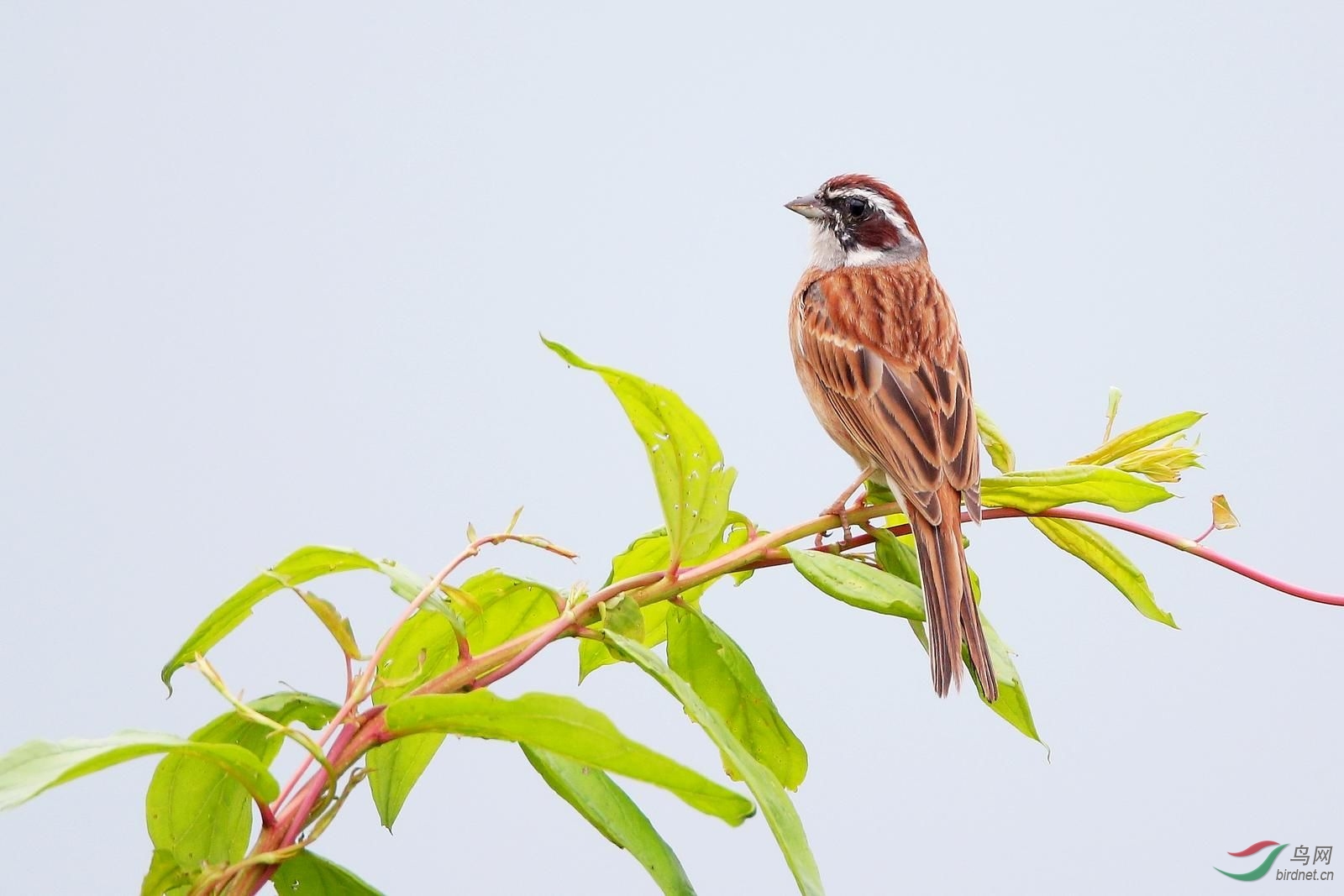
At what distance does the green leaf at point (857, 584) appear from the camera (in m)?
1.45

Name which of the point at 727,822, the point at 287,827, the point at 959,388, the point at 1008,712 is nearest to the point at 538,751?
the point at 287,827

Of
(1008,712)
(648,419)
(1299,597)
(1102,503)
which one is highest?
(648,419)

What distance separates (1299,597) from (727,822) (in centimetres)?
84

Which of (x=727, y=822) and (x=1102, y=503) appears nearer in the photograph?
(x=727, y=822)

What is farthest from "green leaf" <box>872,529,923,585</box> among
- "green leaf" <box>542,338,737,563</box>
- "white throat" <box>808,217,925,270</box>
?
"white throat" <box>808,217,925,270</box>

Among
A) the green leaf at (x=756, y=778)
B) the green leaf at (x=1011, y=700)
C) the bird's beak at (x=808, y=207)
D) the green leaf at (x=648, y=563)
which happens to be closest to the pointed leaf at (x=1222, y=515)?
the green leaf at (x=1011, y=700)

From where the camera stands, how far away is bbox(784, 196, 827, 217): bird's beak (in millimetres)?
3539

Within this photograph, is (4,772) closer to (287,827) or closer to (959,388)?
(287,827)

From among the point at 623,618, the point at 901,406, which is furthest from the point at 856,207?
the point at 623,618

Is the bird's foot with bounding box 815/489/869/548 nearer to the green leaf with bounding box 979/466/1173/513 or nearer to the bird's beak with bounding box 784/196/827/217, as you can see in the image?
the green leaf with bounding box 979/466/1173/513

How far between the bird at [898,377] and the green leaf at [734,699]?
0.76 feet

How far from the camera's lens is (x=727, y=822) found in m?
1.07

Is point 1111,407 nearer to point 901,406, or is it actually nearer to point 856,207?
point 901,406

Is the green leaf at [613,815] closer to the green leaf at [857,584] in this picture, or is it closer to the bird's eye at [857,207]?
the green leaf at [857,584]
